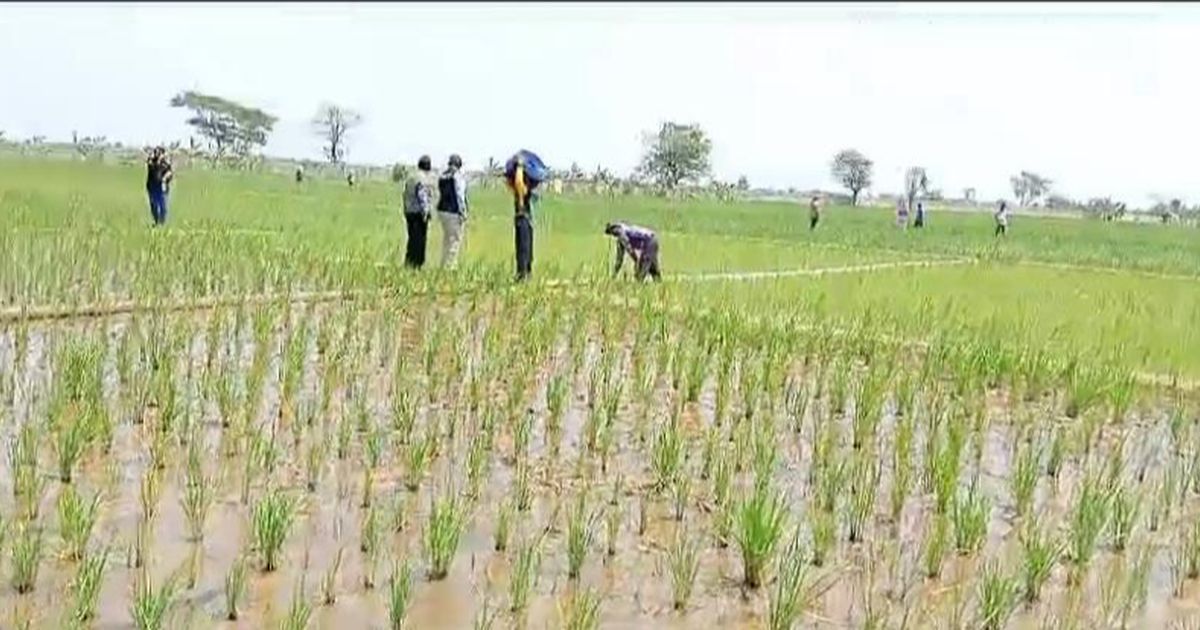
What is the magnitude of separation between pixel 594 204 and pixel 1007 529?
28.3m

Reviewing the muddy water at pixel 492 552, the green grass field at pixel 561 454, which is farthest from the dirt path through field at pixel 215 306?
the muddy water at pixel 492 552

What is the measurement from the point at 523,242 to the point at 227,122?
54.4 m

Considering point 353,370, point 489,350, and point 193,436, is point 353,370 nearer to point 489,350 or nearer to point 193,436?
point 489,350

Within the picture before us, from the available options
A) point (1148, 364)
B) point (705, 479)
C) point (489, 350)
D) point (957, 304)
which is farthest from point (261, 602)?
point (957, 304)

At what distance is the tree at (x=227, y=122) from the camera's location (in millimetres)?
58281

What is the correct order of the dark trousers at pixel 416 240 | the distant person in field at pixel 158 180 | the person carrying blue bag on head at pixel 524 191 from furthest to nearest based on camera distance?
the distant person in field at pixel 158 180, the dark trousers at pixel 416 240, the person carrying blue bag on head at pixel 524 191

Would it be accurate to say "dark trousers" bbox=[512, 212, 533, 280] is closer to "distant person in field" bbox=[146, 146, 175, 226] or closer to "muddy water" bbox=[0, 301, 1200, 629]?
"muddy water" bbox=[0, 301, 1200, 629]

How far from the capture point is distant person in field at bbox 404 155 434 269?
9523 millimetres

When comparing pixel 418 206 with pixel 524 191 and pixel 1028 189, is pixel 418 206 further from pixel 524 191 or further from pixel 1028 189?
pixel 1028 189

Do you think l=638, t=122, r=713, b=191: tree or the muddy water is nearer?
the muddy water

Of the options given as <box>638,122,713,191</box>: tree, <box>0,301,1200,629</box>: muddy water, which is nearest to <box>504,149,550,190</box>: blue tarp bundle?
<box>0,301,1200,629</box>: muddy water

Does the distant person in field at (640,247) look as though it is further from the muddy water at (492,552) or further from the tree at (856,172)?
the tree at (856,172)

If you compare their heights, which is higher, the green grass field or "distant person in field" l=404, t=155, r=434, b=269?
"distant person in field" l=404, t=155, r=434, b=269

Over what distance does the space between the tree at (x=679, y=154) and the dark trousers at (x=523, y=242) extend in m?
50.5
